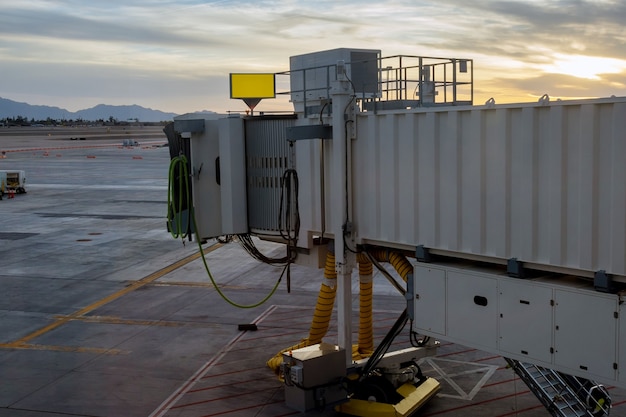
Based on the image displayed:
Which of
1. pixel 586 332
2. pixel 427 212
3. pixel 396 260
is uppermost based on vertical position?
pixel 427 212

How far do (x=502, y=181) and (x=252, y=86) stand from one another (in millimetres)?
6882

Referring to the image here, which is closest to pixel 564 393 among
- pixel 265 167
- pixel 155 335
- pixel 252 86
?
pixel 265 167

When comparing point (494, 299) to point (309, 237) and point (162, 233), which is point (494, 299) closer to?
point (309, 237)

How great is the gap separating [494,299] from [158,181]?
205 feet

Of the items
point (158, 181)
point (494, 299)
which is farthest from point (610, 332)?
point (158, 181)

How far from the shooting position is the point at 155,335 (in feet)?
73.8

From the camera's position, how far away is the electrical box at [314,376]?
14.6m

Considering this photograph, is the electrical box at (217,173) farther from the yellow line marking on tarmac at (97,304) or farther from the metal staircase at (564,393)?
the yellow line marking on tarmac at (97,304)

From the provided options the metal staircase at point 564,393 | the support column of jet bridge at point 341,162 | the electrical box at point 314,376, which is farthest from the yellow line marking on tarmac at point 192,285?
the metal staircase at point 564,393

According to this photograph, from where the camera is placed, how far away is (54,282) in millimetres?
29484

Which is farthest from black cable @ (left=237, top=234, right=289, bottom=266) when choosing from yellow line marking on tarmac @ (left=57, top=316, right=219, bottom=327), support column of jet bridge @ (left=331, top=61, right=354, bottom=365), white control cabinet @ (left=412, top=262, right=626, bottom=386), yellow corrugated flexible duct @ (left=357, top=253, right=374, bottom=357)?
yellow line marking on tarmac @ (left=57, top=316, right=219, bottom=327)

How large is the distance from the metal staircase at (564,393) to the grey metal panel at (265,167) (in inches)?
220

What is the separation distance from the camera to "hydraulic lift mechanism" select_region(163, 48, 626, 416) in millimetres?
10273

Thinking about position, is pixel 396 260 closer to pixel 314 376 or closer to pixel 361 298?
pixel 314 376
